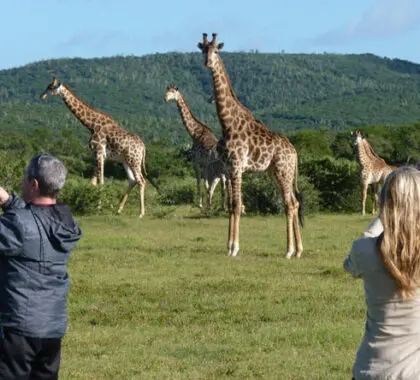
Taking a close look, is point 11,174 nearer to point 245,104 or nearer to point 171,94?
point 171,94

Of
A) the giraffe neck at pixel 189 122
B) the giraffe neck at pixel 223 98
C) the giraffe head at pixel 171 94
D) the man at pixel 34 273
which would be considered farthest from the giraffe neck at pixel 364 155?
the man at pixel 34 273

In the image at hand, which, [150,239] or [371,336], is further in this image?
[150,239]

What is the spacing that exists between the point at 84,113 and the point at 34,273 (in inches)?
577

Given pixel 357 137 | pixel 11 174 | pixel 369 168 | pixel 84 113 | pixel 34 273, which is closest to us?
pixel 34 273

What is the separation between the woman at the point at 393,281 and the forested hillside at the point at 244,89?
254ft

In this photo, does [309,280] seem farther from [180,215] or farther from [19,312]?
[180,215]

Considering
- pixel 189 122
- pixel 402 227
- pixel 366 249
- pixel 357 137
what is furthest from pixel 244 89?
pixel 402 227

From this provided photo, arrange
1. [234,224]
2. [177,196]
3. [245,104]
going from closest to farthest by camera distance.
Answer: [234,224] < [177,196] < [245,104]

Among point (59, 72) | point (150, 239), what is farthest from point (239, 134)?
point (59, 72)

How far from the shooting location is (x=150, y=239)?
13.9 meters

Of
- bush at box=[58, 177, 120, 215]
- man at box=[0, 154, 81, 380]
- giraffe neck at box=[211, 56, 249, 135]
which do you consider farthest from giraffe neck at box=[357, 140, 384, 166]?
man at box=[0, 154, 81, 380]

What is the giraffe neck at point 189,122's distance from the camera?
719 inches

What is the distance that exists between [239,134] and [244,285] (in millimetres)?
3060

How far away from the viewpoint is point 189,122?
722 inches
